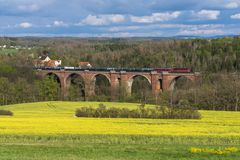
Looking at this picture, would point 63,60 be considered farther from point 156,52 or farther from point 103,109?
point 103,109

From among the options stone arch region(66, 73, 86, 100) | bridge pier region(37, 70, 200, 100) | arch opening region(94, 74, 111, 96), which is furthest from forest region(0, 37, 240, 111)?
bridge pier region(37, 70, 200, 100)

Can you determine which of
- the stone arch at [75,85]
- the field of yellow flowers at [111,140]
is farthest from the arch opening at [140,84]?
the field of yellow flowers at [111,140]

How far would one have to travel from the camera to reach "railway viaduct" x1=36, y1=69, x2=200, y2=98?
319 ft

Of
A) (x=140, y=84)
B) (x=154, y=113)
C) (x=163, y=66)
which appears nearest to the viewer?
(x=154, y=113)

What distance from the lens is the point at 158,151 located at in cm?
2014

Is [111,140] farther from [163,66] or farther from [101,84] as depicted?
[163,66]

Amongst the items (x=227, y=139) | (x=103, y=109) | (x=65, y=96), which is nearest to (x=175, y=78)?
(x=65, y=96)

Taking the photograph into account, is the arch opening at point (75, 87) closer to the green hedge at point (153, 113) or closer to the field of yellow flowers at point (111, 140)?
the green hedge at point (153, 113)

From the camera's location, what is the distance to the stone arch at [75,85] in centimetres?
9888

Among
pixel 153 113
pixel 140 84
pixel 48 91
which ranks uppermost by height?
pixel 153 113

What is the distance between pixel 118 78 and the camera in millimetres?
105312

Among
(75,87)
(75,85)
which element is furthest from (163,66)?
(75,87)

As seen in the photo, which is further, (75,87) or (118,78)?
(75,87)

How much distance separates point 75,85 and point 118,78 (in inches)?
496
